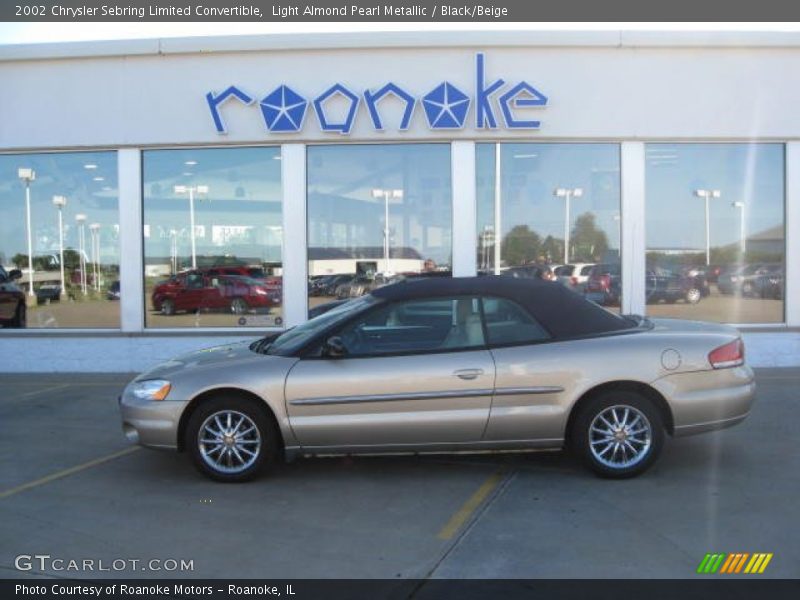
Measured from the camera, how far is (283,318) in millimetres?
12312

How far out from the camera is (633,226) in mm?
12062

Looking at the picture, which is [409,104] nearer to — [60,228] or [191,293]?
[191,293]

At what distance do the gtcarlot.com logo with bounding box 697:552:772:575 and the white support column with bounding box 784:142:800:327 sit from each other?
868 cm

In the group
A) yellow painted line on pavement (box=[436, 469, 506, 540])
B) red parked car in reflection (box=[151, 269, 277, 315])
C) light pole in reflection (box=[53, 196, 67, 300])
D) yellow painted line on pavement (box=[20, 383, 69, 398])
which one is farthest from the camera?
light pole in reflection (box=[53, 196, 67, 300])

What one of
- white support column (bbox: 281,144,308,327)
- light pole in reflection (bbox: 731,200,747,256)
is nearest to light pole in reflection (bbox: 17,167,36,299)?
white support column (bbox: 281,144,308,327)

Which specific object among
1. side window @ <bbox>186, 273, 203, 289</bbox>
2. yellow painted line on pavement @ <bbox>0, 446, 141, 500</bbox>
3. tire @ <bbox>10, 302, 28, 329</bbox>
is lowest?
yellow painted line on pavement @ <bbox>0, 446, 141, 500</bbox>

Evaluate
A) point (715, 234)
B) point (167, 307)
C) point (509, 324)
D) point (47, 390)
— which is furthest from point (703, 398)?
point (167, 307)

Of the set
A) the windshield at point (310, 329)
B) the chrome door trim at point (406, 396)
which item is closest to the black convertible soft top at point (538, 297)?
the windshield at point (310, 329)

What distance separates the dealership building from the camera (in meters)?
11.8

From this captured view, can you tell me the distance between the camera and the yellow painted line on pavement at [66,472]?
593 cm

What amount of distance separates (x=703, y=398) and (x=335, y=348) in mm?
2820
